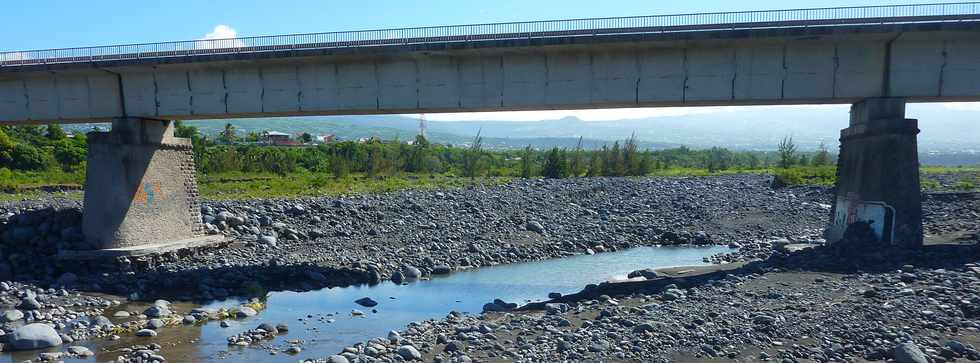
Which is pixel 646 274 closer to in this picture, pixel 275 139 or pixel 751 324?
pixel 751 324

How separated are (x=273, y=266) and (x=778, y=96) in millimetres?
14821

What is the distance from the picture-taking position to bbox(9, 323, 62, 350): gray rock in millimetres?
14087

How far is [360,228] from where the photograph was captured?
28.5m

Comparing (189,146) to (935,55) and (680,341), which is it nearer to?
(680,341)

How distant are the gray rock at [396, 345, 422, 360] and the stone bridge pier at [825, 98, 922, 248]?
1251 cm

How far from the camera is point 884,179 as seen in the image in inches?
741

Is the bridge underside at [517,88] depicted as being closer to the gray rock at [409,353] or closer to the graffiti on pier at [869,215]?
the graffiti on pier at [869,215]

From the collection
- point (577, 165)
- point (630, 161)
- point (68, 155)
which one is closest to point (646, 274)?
point (577, 165)

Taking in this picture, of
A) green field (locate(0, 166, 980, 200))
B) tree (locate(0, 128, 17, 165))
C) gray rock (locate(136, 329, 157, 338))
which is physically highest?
tree (locate(0, 128, 17, 165))

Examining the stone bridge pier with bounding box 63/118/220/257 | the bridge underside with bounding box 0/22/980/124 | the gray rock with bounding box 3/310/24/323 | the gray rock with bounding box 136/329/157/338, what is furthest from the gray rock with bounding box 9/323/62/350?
the bridge underside with bounding box 0/22/980/124

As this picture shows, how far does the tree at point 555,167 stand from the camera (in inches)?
2771

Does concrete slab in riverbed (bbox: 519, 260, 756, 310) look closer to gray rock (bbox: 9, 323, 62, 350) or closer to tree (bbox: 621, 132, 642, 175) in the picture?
gray rock (bbox: 9, 323, 62, 350)

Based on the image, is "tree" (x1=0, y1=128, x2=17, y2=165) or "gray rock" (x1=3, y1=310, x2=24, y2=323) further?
"tree" (x1=0, y1=128, x2=17, y2=165)

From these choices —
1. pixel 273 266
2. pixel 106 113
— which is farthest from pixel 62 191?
pixel 273 266
